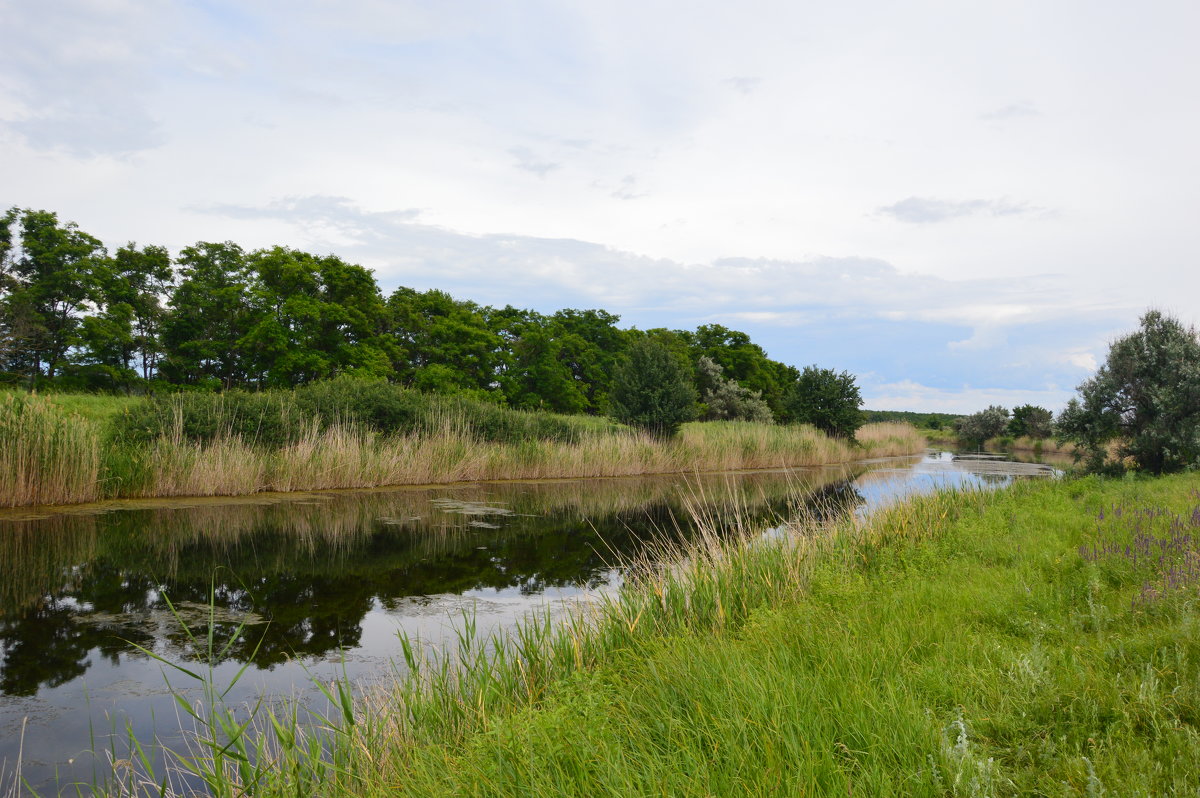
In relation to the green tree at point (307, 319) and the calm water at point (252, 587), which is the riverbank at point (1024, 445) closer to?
the calm water at point (252, 587)

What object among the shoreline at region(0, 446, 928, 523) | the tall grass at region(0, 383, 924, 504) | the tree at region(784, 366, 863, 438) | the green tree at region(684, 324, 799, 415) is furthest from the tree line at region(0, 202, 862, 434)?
the green tree at region(684, 324, 799, 415)

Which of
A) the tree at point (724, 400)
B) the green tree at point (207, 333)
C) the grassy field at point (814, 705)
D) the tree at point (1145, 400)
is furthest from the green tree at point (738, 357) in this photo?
the grassy field at point (814, 705)

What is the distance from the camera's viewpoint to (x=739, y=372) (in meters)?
59.5

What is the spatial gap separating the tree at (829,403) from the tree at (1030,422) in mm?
16075

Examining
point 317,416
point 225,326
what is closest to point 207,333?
point 225,326

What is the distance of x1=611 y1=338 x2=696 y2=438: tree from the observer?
86.6 feet

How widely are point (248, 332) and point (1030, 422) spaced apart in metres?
48.5

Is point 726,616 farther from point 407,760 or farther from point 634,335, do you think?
point 634,335

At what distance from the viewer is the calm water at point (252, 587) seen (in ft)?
16.2

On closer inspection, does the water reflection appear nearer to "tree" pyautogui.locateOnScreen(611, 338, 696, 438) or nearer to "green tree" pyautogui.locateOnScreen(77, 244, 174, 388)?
"tree" pyautogui.locateOnScreen(611, 338, 696, 438)

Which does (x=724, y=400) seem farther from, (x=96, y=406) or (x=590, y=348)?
(x=96, y=406)

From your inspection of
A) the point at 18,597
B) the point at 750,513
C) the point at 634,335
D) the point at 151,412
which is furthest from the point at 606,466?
the point at 634,335

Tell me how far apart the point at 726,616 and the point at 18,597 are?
7.32 m

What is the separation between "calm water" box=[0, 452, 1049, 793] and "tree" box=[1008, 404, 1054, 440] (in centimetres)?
3725
